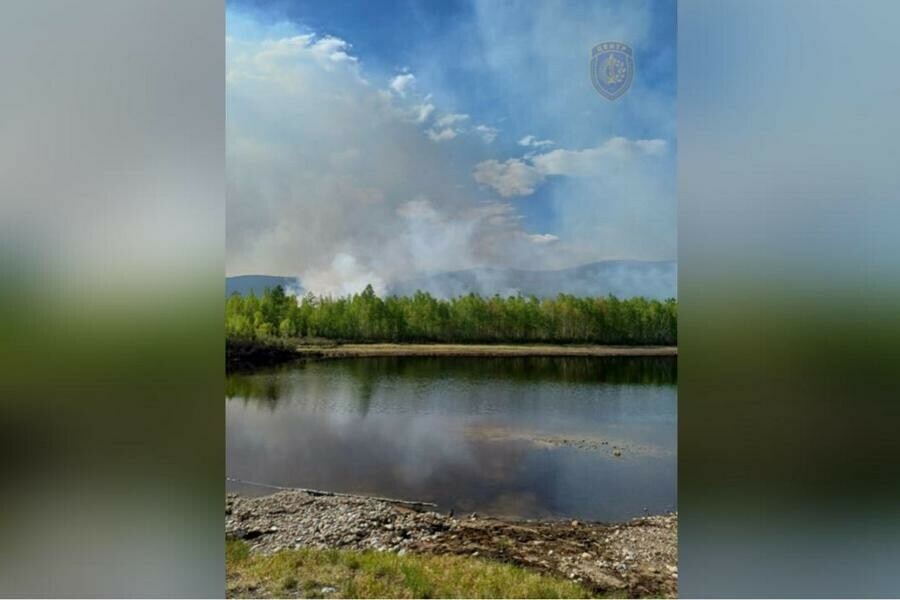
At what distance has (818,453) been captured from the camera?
1980 millimetres

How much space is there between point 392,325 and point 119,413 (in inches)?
54.2

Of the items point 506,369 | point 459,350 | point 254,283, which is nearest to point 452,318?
point 459,350

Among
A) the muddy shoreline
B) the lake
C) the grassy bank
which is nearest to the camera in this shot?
the grassy bank

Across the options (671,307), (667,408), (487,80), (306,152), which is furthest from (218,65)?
Answer: (667,408)

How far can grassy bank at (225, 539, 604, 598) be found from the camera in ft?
8.82

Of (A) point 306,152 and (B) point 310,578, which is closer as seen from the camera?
(B) point 310,578

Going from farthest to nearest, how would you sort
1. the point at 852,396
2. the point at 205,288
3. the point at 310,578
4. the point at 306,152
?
the point at 306,152 < the point at 310,578 < the point at 205,288 < the point at 852,396

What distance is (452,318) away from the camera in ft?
9.85

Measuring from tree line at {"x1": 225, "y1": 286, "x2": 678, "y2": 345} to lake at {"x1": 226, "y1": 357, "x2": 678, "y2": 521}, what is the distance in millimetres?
168

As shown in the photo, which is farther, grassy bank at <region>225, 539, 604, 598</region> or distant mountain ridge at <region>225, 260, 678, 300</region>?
distant mountain ridge at <region>225, 260, 678, 300</region>

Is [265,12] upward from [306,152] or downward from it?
upward

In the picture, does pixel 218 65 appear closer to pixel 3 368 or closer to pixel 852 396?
pixel 3 368

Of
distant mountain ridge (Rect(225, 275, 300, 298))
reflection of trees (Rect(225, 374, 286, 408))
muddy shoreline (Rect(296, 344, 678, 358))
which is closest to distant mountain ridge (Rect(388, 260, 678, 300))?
muddy shoreline (Rect(296, 344, 678, 358))

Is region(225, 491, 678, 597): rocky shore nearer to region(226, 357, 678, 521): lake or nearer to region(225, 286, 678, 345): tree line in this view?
region(226, 357, 678, 521): lake
